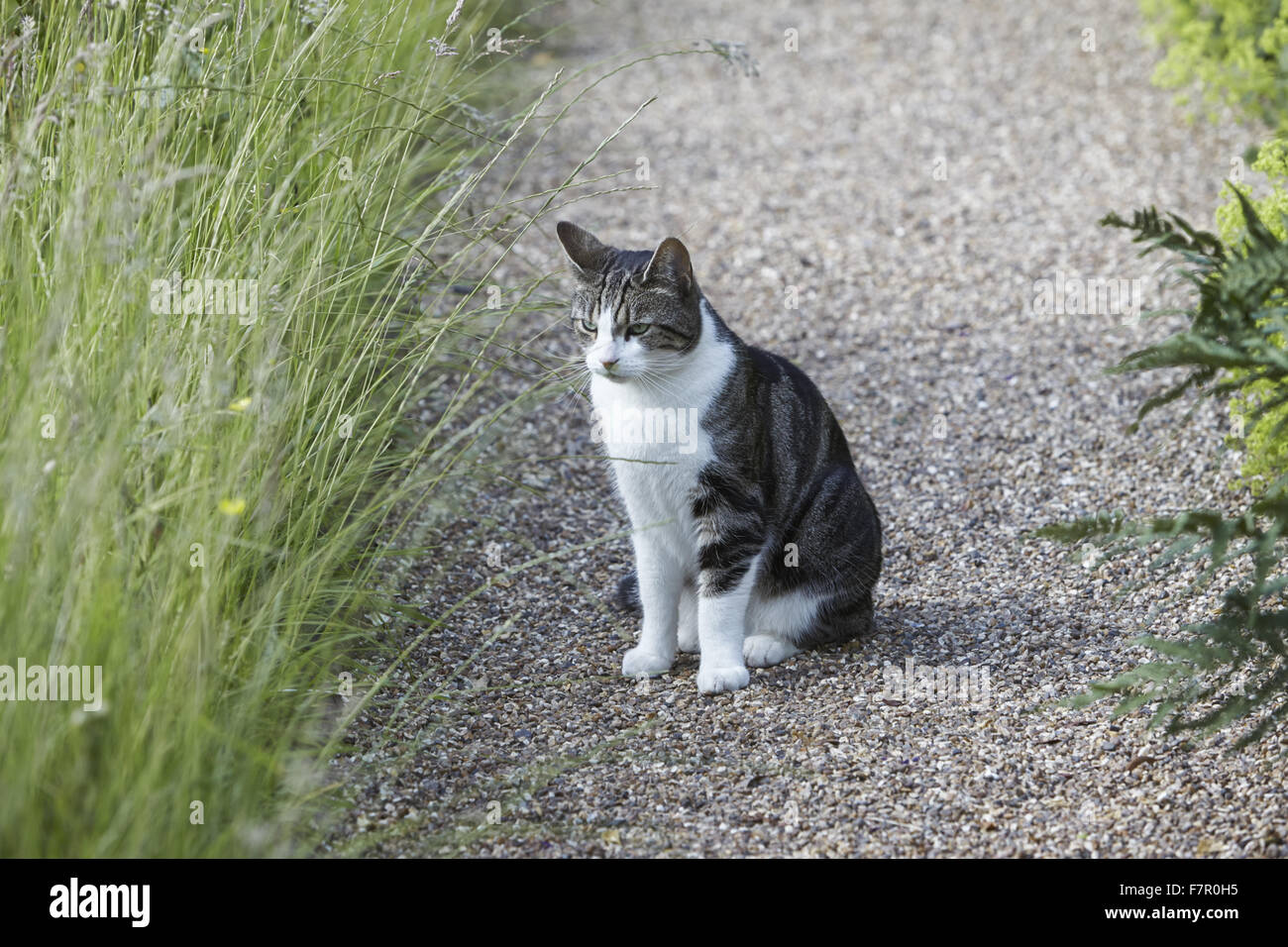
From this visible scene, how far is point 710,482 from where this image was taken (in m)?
3.55

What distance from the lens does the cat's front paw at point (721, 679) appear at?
3.57m

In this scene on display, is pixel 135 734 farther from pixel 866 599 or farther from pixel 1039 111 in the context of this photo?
pixel 1039 111

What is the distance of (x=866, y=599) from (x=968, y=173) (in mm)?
3907

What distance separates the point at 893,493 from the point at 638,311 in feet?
5.39

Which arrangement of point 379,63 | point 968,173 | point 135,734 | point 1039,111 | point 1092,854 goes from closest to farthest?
point 135,734, point 1092,854, point 379,63, point 968,173, point 1039,111

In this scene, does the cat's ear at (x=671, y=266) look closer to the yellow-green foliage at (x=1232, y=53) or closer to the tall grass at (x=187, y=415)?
the tall grass at (x=187, y=415)

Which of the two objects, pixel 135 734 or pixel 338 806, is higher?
pixel 135 734

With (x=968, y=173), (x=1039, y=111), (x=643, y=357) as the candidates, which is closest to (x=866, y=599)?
(x=643, y=357)

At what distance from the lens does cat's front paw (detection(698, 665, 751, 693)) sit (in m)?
3.57

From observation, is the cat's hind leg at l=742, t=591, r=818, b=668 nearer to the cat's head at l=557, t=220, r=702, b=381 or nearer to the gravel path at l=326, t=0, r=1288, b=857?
the gravel path at l=326, t=0, r=1288, b=857

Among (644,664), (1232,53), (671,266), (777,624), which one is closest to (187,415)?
(671,266)

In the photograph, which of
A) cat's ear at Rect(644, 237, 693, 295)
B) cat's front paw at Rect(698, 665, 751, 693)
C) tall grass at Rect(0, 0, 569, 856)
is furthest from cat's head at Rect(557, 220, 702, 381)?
cat's front paw at Rect(698, 665, 751, 693)

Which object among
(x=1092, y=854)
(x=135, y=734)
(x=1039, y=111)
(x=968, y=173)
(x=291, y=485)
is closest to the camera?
(x=135, y=734)

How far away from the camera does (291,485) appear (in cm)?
309
